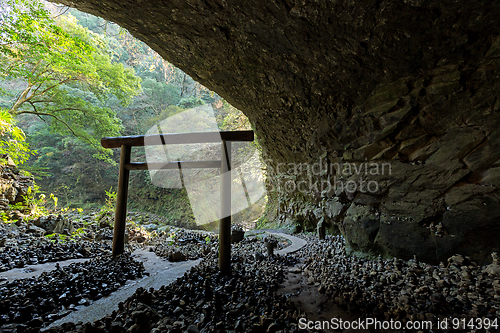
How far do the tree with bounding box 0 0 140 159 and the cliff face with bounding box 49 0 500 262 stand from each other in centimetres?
339

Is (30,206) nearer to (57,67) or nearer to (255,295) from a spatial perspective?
(57,67)

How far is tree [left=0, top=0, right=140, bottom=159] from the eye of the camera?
224 inches

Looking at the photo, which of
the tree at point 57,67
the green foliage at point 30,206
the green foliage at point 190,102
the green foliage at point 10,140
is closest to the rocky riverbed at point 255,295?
the green foliage at point 30,206

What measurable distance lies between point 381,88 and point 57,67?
395 inches

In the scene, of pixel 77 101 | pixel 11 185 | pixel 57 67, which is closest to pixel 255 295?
pixel 11 185

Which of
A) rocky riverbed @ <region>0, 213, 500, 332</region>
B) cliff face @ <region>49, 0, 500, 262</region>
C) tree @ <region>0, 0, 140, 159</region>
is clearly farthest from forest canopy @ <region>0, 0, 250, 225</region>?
rocky riverbed @ <region>0, 213, 500, 332</region>

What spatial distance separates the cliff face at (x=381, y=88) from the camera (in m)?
2.53

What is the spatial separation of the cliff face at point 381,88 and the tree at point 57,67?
339 cm

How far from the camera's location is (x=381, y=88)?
140 inches

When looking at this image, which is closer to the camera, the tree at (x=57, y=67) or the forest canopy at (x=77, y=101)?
the tree at (x=57, y=67)

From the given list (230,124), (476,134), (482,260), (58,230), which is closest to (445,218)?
(482,260)

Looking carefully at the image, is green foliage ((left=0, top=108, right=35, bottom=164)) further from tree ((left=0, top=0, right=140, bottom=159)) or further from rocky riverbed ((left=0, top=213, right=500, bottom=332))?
rocky riverbed ((left=0, top=213, right=500, bottom=332))

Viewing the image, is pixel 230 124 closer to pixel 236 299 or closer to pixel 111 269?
A: pixel 111 269

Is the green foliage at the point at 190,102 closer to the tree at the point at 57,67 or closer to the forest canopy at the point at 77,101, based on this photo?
the forest canopy at the point at 77,101
